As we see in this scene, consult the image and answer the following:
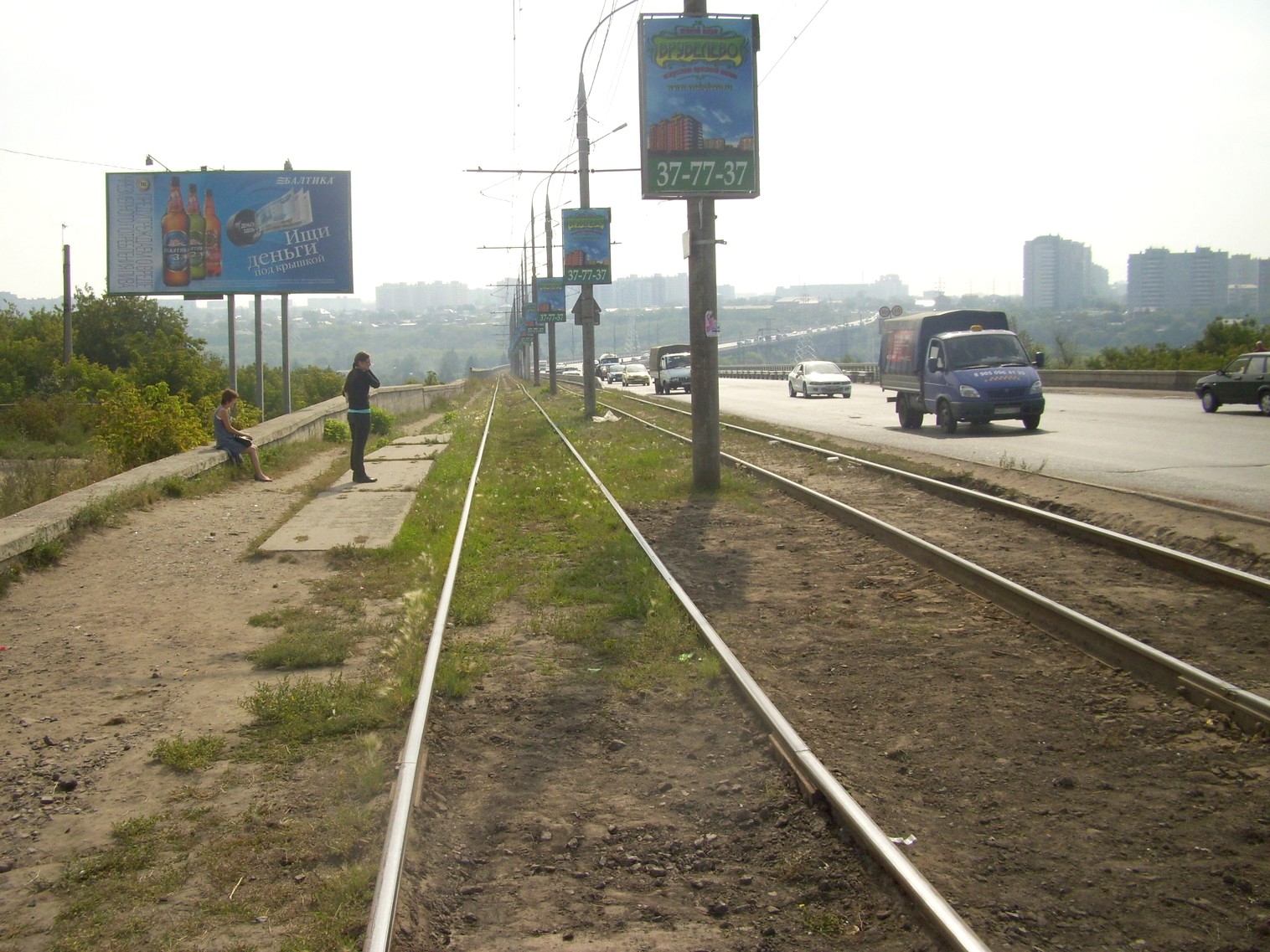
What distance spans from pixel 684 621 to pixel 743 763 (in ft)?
7.94

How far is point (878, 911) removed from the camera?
344 cm

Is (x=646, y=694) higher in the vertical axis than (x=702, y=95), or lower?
lower

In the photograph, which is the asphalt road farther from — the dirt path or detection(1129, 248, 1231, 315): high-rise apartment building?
detection(1129, 248, 1231, 315): high-rise apartment building

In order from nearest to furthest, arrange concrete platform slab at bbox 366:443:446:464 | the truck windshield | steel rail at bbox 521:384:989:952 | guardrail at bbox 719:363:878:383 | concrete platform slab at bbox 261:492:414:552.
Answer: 1. steel rail at bbox 521:384:989:952
2. concrete platform slab at bbox 261:492:414:552
3. concrete platform slab at bbox 366:443:446:464
4. the truck windshield
5. guardrail at bbox 719:363:878:383

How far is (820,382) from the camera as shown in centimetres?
4219

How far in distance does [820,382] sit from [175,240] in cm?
2308

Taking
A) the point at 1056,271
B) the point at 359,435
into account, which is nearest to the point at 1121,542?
the point at 359,435

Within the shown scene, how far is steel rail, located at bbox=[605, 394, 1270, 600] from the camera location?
7551 millimetres

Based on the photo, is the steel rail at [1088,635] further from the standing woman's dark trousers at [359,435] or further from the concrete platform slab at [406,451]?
the concrete platform slab at [406,451]

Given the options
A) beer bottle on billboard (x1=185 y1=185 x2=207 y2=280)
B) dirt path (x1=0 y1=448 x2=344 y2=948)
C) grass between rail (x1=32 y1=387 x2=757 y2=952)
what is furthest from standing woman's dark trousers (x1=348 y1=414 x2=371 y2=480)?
beer bottle on billboard (x1=185 y1=185 x2=207 y2=280)

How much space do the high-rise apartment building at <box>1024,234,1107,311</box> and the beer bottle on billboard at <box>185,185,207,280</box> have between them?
157053mm

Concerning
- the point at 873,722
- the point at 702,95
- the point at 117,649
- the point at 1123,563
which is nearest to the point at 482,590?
the point at 117,649

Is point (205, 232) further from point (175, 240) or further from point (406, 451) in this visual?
point (406, 451)

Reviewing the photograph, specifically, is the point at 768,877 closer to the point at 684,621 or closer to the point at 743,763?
the point at 743,763
